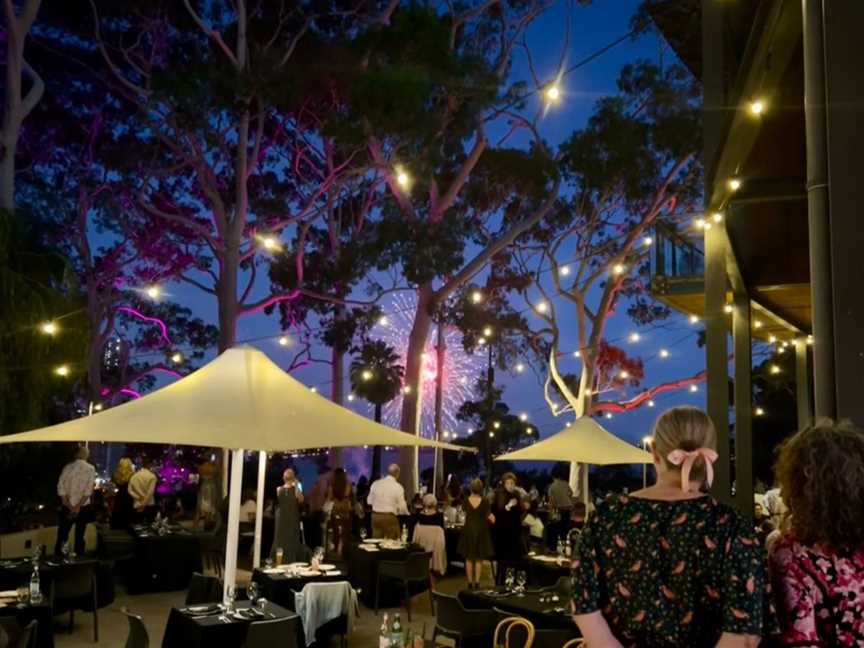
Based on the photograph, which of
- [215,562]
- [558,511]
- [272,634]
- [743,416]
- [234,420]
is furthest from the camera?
[558,511]

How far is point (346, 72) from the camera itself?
17750mm

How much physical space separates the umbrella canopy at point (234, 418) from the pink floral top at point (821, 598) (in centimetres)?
288

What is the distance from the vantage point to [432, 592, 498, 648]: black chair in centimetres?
579

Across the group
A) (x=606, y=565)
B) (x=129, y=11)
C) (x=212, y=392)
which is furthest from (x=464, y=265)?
(x=606, y=565)

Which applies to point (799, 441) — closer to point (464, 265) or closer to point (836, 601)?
point (836, 601)

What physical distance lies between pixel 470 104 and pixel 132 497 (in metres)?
11.1

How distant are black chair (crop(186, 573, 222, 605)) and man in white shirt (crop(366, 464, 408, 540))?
14.8ft

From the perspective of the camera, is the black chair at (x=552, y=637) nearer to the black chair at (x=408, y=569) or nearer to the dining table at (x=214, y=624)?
the dining table at (x=214, y=624)

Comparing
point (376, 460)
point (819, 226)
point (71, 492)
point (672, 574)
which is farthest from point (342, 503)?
point (376, 460)

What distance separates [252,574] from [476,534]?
3387 mm

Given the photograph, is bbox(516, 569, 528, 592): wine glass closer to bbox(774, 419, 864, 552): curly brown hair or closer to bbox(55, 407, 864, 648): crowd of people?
bbox(55, 407, 864, 648): crowd of people

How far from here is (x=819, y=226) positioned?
135 inches

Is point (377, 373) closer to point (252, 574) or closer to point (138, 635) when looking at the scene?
point (252, 574)

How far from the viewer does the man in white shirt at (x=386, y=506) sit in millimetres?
10883
